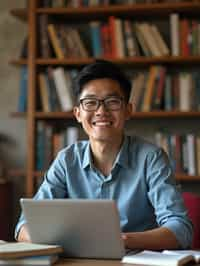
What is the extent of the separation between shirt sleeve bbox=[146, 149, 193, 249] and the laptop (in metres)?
0.30

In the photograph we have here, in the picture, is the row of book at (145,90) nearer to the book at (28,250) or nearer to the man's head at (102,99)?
the man's head at (102,99)

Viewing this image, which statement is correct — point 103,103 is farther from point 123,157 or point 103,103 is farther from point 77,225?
point 77,225

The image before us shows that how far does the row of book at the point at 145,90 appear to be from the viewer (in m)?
3.37

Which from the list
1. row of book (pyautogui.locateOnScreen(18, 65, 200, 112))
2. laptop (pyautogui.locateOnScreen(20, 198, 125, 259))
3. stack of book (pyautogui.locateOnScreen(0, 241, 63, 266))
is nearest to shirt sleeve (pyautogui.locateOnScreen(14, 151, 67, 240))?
laptop (pyautogui.locateOnScreen(20, 198, 125, 259))

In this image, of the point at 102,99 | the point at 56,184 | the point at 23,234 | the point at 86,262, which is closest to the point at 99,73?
the point at 102,99

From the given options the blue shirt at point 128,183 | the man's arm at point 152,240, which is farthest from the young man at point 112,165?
the man's arm at point 152,240

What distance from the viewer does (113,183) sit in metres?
1.96

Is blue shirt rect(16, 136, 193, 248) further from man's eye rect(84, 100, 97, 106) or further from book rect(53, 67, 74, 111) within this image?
book rect(53, 67, 74, 111)

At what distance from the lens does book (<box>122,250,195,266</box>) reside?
135 cm

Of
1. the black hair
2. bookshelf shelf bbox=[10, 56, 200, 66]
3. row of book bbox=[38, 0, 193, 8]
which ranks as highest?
row of book bbox=[38, 0, 193, 8]

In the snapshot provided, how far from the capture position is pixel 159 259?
4.55 ft

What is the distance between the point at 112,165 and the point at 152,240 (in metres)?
0.45

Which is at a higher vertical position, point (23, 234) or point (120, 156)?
point (120, 156)

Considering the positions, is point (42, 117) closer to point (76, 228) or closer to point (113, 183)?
point (113, 183)
